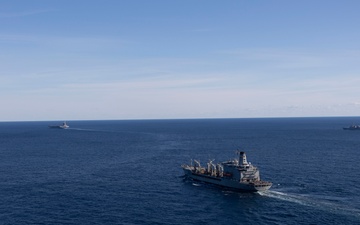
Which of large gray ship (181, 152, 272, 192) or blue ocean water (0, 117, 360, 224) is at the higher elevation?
large gray ship (181, 152, 272, 192)

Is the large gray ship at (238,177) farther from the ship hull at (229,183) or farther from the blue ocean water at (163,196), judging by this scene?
the blue ocean water at (163,196)

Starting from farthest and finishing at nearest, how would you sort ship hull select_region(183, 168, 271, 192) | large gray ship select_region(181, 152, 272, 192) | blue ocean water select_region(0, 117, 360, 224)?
1. large gray ship select_region(181, 152, 272, 192)
2. ship hull select_region(183, 168, 271, 192)
3. blue ocean water select_region(0, 117, 360, 224)

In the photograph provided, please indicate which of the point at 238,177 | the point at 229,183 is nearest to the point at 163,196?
the point at 229,183

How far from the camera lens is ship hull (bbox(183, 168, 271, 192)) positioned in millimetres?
119188

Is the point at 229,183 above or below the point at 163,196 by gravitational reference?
above

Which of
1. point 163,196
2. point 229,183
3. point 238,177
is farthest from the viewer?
point 229,183

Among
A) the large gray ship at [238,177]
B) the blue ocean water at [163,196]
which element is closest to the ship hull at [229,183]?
the large gray ship at [238,177]

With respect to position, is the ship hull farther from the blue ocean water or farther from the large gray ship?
the blue ocean water

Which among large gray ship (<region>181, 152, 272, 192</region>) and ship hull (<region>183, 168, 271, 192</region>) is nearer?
ship hull (<region>183, 168, 271, 192</region>)

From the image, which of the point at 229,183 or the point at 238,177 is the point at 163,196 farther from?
the point at 238,177

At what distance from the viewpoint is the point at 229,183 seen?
128 m

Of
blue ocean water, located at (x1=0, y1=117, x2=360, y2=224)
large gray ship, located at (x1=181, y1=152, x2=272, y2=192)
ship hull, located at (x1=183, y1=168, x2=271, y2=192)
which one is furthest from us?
large gray ship, located at (x1=181, y1=152, x2=272, y2=192)

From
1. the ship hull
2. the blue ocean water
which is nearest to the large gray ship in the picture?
the ship hull

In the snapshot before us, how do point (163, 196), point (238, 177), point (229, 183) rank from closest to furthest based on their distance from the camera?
point (163, 196) → point (238, 177) → point (229, 183)
